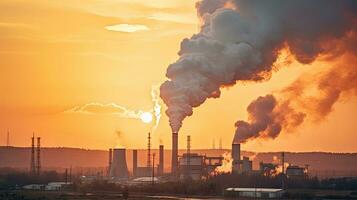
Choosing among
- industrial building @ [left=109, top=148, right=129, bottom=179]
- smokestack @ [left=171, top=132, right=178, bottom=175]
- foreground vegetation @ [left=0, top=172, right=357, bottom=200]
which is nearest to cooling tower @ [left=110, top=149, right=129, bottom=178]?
industrial building @ [left=109, top=148, right=129, bottom=179]

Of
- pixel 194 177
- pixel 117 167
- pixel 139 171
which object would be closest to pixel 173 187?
pixel 194 177

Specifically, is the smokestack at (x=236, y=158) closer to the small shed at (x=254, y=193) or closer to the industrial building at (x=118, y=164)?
the industrial building at (x=118, y=164)

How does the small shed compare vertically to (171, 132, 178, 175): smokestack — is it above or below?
below

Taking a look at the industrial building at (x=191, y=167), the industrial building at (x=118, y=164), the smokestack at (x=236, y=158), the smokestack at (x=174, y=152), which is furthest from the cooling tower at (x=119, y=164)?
the smokestack at (x=236, y=158)

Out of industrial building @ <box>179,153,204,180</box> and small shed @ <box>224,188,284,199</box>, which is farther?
industrial building @ <box>179,153,204,180</box>

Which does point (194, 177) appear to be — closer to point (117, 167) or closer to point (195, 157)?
point (195, 157)

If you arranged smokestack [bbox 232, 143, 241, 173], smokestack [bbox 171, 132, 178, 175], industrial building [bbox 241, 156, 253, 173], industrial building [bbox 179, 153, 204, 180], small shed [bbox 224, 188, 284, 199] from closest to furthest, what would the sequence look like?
small shed [bbox 224, 188, 284, 199], smokestack [bbox 171, 132, 178, 175], industrial building [bbox 179, 153, 204, 180], smokestack [bbox 232, 143, 241, 173], industrial building [bbox 241, 156, 253, 173]

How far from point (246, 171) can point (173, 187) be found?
22.2 metres

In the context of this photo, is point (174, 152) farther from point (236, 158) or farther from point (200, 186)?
point (236, 158)

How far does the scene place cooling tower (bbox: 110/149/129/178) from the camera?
116125mm

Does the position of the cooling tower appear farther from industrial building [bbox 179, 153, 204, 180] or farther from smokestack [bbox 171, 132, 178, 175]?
smokestack [bbox 171, 132, 178, 175]

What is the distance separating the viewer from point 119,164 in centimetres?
11781

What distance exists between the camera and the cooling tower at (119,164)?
11612 cm

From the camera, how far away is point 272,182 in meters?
96.6
